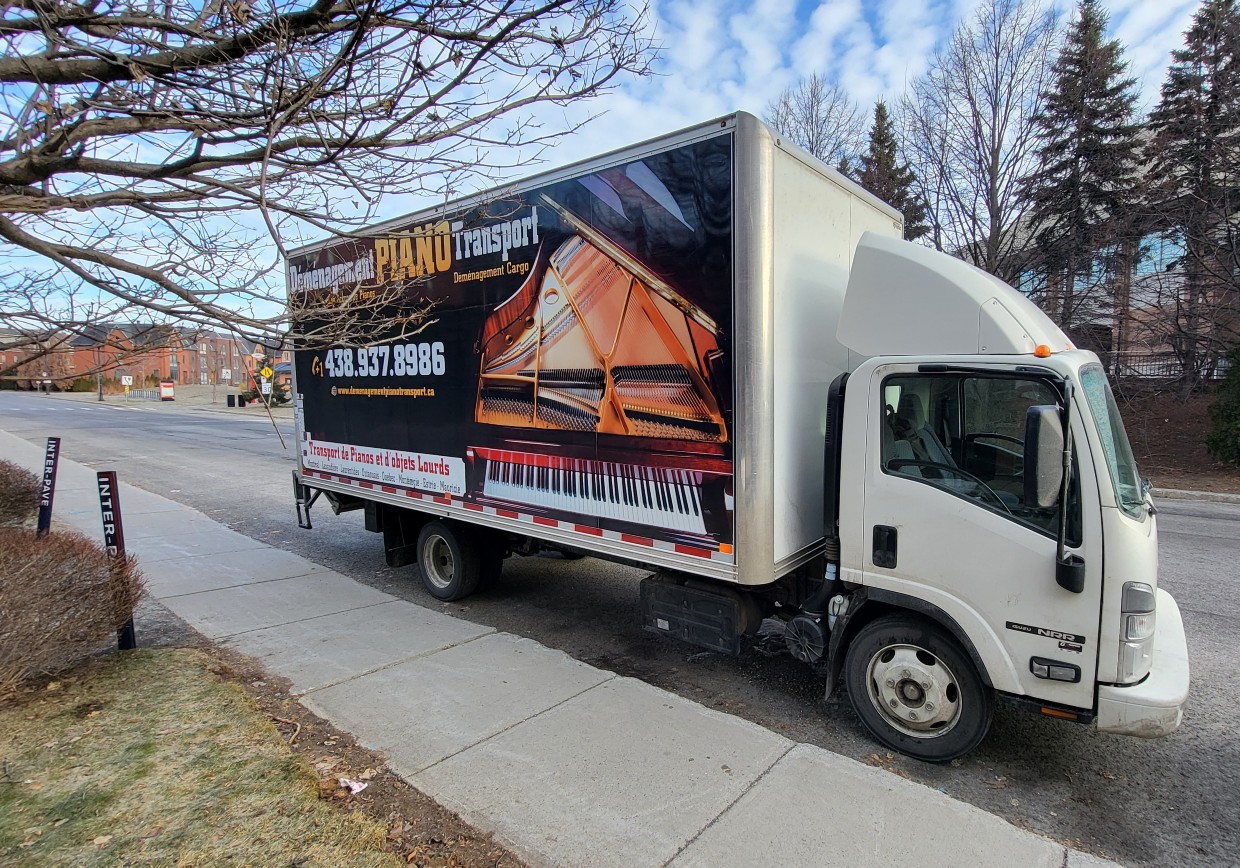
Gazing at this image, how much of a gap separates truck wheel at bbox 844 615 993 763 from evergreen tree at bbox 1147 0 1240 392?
1569 cm

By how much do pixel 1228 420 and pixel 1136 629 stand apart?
14791 mm

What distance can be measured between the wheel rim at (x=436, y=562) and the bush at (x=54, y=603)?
2.34 m

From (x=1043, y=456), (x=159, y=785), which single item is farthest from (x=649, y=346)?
(x=159, y=785)

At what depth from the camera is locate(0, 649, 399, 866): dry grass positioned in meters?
2.69

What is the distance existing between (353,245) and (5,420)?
127 ft

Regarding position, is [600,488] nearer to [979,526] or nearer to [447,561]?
[979,526]

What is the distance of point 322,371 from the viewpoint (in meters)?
7.23

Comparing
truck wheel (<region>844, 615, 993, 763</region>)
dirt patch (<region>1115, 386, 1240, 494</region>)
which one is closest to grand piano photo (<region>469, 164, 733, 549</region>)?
truck wheel (<region>844, 615, 993, 763</region>)

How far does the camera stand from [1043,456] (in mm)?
2926

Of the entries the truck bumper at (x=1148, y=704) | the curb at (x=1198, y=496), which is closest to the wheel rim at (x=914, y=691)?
the truck bumper at (x=1148, y=704)

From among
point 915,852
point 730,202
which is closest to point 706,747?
point 915,852

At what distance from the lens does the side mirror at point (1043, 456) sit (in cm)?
289

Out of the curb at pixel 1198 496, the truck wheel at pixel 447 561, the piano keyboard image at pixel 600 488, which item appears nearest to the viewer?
the piano keyboard image at pixel 600 488

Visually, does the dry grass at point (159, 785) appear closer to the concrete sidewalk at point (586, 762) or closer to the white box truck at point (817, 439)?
the concrete sidewalk at point (586, 762)
